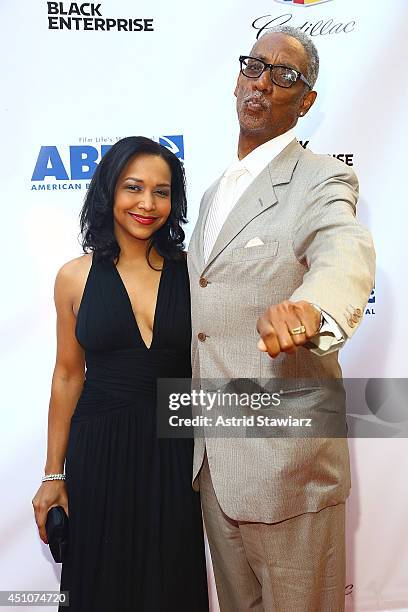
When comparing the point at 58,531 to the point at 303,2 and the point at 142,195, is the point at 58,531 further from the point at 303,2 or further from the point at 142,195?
the point at 303,2

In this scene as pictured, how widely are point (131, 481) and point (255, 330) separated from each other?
535mm

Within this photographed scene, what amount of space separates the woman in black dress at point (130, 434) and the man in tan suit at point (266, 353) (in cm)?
11

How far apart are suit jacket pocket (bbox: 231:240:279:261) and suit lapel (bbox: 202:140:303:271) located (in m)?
0.03

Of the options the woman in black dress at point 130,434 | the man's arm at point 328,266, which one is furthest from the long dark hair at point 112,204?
the man's arm at point 328,266

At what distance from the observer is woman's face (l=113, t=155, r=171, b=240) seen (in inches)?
70.7

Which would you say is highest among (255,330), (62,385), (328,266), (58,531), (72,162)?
(72,162)

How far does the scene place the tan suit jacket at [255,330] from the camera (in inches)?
57.2

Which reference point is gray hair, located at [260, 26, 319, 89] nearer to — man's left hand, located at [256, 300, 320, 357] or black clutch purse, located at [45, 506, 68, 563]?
man's left hand, located at [256, 300, 320, 357]

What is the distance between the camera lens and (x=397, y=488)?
7.54ft

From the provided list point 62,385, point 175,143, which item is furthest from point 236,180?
point 62,385

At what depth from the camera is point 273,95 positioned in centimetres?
166

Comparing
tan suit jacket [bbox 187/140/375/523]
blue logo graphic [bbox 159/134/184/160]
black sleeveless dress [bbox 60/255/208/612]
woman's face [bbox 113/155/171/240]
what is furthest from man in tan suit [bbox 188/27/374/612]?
blue logo graphic [bbox 159/134/184/160]

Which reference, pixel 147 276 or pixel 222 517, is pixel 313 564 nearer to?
pixel 222 517

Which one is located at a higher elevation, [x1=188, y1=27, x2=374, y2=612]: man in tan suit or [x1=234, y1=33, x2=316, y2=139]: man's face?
[x1=234, y1=33, x2=316, y2=139]: man's face
